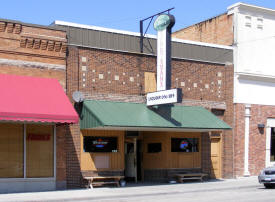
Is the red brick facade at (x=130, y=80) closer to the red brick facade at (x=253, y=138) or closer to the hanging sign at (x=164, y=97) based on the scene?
the red brick facade at (x=253, y=138)

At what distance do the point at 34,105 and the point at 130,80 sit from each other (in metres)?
5.82

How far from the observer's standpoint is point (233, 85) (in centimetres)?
2427

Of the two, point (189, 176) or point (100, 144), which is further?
point (189, 176)

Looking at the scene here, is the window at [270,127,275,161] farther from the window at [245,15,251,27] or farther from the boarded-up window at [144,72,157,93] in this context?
the boarded-up window at [144,72,157,93]

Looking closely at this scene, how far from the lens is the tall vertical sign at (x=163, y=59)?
19781 mm

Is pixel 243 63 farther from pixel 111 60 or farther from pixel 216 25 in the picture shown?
pixel 111 60

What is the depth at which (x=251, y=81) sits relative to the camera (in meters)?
24.9

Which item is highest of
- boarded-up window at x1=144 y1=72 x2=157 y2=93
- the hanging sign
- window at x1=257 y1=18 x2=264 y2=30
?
window at x1=257 y1=18 x2=264 y2=30

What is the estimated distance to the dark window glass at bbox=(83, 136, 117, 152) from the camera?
63.9ft

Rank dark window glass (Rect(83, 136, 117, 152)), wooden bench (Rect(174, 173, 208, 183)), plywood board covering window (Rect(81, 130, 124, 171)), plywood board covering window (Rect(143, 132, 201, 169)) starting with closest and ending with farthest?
plywood board covering window (Rect(81, 130, 124, 171)) → dark window glass (Rect(83, 136, 117, 152)) → wooden bench (Rect(174, 173, 208, 183)) → plywood board covering window (Rect(143, 132, 201, 169))

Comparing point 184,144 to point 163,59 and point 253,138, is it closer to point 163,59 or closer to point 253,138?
point 253,138

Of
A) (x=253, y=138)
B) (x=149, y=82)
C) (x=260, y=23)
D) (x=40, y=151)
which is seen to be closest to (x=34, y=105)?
(x=40, y=151)

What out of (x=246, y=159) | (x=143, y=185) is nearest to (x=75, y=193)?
(x=143, y=185)

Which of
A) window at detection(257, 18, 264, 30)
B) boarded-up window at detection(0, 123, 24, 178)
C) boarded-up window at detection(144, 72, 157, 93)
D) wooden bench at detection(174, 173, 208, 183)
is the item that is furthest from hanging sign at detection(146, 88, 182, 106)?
window at detection(257, 18, 264, 30)
